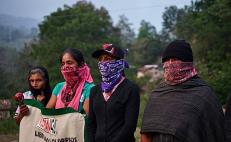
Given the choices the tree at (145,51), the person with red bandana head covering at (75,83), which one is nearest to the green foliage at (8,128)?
the person with red bandana head covering at (75,83)

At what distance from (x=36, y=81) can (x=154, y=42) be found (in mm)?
65720

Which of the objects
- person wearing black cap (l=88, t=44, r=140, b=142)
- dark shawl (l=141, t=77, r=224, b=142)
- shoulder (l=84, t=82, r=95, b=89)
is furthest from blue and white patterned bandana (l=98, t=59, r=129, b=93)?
dark shawl (l=141, t=77, r=224, b=142)

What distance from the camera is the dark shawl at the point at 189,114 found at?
3000 mm

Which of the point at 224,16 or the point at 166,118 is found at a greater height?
the point at 224,16

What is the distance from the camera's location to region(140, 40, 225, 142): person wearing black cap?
118 inches

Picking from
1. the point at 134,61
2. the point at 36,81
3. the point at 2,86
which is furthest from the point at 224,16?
the point at 134,61

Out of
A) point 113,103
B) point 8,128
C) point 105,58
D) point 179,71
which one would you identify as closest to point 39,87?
point 105,58

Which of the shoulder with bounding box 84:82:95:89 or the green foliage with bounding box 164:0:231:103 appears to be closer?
the shoulder with bounding box 84:82:95:89

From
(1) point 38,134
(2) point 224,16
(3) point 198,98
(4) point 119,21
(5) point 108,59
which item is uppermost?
(4) point 119,21

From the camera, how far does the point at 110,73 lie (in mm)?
3506

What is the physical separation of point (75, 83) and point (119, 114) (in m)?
0.61

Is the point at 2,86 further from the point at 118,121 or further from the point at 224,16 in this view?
the point at 224,16

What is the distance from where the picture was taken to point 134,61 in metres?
66.1

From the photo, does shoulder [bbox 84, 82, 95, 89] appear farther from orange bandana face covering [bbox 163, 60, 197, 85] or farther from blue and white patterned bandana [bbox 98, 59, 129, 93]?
orange bandana face covering [bbox 163, 60, 197, 85]
